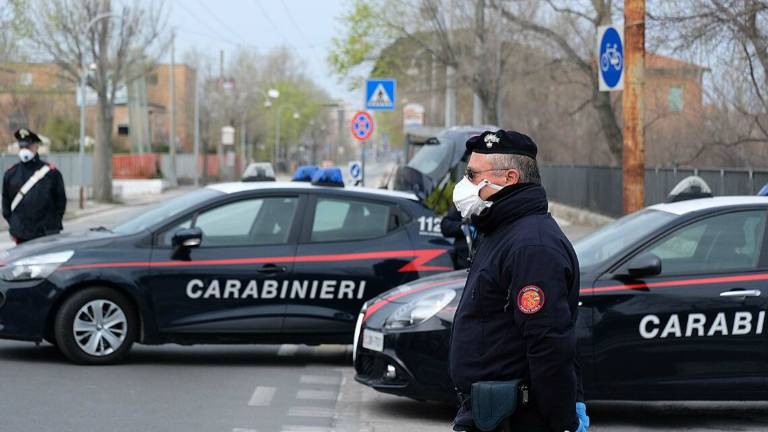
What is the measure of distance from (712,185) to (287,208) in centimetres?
1288

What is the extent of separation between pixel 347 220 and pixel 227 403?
233 cm

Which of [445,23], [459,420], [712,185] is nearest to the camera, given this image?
[459,420]

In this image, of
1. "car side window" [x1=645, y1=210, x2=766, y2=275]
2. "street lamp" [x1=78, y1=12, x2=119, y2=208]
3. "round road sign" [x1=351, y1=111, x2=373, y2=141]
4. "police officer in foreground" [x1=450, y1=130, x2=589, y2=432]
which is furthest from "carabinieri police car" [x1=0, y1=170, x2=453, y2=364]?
"street lamp" [x1=78, y1=12, x2=119, y2=208]

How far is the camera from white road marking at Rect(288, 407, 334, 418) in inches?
320

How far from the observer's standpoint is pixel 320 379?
9.61 metres

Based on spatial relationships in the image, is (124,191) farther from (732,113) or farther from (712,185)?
(712,185)

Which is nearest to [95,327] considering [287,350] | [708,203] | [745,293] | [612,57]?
[287,350]

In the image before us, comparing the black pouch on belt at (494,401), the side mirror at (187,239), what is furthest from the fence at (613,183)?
the black pouch on belt at (494,401)

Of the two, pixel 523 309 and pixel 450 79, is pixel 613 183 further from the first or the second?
pixel 523 309

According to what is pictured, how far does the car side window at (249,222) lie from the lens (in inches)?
393

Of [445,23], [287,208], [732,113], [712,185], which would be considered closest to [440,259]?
[287,208]

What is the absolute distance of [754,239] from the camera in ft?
25.9

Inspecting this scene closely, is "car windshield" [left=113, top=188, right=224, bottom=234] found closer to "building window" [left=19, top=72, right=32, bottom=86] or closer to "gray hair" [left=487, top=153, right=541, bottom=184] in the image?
"gray hair" [left=487, top=153, right=541, bottom=184]

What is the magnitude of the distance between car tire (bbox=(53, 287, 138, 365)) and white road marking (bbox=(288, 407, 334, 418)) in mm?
2016
